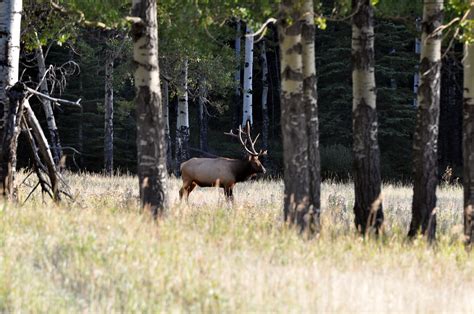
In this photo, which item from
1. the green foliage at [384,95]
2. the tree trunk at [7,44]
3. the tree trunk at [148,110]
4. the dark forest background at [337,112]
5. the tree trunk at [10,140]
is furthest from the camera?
the green foliage at [384,95]

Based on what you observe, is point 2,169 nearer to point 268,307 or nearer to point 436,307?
point 268,307

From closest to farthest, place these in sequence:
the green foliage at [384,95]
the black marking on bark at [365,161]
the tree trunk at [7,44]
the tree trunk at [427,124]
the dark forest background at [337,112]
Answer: the tree trunk at [427,124]
the black marking on bark at [365,161]
the tree trunk at [7,44]
the dark forest background at [337,112]
the green foliage at [384,95]

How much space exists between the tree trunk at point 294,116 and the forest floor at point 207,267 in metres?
0.46

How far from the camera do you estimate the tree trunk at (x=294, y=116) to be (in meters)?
9.95

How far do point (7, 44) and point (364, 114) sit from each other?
5.07 metres

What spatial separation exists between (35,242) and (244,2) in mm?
5070

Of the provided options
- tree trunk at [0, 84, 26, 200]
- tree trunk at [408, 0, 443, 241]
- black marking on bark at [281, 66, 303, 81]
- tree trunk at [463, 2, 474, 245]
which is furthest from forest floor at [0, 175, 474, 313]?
black marking on bark at [281, 66, 303, 81]

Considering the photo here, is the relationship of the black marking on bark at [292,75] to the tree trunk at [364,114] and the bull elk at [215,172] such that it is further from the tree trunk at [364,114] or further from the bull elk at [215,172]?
the bull elk at [215,172]

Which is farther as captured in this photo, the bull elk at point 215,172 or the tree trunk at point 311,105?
the bull elk at point 215,172

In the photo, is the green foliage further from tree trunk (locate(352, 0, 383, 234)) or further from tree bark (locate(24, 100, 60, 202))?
tree bark (locate(24, 100, 60, 202))

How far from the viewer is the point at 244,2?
11.5 metres

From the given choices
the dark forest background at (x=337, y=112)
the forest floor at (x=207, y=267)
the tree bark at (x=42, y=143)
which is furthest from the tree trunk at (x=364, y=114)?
the dark forest background at (x=337, y=112)

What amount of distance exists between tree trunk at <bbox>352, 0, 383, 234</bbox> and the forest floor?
656mm

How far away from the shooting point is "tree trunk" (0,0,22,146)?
11.2 meters
